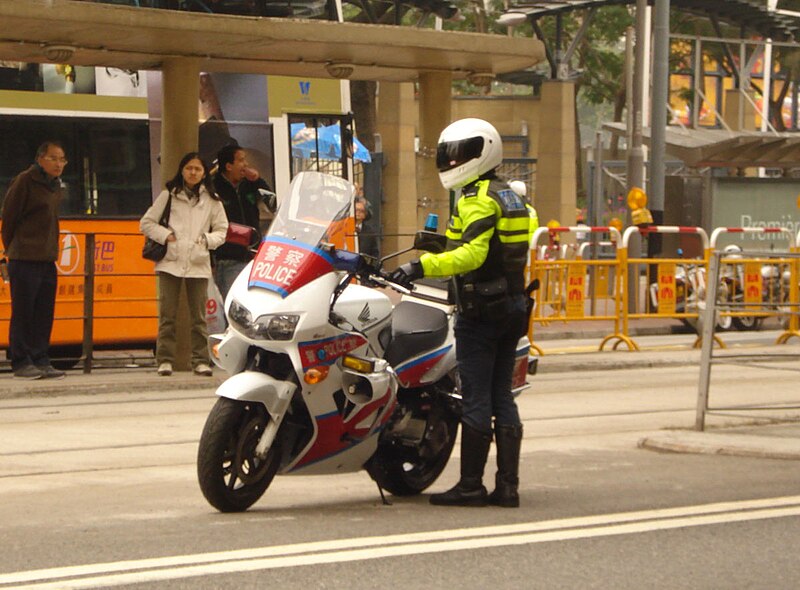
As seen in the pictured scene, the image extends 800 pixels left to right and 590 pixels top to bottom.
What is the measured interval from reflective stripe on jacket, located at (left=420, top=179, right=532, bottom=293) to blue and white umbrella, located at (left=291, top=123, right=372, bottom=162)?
9.46 m

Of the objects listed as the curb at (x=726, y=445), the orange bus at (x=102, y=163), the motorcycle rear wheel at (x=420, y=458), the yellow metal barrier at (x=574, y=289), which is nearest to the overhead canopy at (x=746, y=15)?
the yellow metal barrier at (x=574, y=289)

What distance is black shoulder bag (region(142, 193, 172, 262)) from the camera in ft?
42.4

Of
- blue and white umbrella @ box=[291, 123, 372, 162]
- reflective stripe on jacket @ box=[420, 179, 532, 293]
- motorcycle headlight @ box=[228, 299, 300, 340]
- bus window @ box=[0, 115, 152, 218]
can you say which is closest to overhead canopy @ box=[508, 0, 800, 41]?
blue and white umbrella @ box=[291, 123, 372, 162]

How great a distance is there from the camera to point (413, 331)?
25.0 ft

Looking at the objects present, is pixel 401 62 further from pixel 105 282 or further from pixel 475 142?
pixel 475 142

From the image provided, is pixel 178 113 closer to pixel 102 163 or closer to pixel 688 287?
pixel 102 163

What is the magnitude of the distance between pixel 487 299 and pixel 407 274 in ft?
1.54

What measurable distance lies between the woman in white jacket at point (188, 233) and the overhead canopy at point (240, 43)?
1118mm

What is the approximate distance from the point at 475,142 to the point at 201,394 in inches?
239

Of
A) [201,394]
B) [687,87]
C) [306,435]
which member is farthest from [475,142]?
[687,87]

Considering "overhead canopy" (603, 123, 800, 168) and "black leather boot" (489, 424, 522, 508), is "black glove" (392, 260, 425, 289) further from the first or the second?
"overhead canopy" (603, 123, 800, 168)

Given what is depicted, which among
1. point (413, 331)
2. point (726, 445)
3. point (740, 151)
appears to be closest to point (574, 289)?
point (726, 445)

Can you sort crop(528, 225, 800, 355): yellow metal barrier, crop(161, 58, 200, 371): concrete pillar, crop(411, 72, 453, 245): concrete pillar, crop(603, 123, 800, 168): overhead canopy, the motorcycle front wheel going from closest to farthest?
the motorcycle front wheel < crop(161, 58, 200, 371): concrete pillar < crop(411, 72, 453, 245): concrete pillar < crop(528, 225, 800, 355): yellow metal barrier < crop(603, 123, 800, 168): overhead canopy

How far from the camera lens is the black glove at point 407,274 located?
7.04 meters
